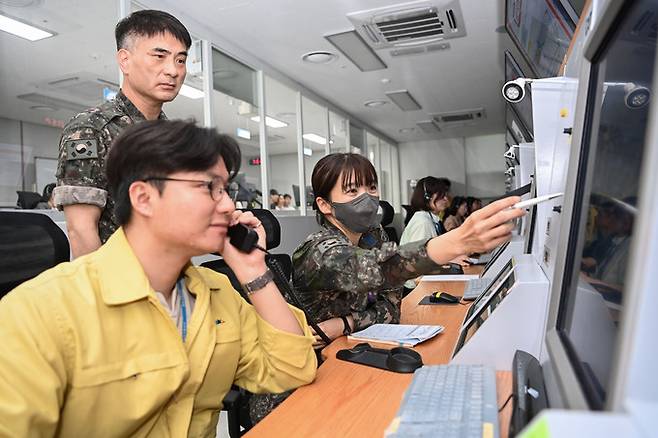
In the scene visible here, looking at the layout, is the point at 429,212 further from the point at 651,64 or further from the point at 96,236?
the point at 651,64

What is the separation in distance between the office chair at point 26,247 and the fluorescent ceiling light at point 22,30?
2404 mm

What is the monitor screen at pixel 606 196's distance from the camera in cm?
47

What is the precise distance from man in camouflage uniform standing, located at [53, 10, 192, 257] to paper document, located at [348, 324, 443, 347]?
868 mm

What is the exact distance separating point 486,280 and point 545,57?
1.40 metres

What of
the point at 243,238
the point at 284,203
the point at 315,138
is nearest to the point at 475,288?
the point at 243,238

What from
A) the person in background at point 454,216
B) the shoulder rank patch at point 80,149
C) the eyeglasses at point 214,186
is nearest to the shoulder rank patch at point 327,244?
the eyeglasses at point 214,186

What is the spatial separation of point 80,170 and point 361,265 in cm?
92

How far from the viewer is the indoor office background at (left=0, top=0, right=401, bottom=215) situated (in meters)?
3.07

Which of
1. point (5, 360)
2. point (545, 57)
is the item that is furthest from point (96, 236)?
point (545, 57)

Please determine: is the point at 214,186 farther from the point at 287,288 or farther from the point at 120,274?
the point at 287,288

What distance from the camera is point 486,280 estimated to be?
7.37ft

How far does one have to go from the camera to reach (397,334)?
4.67ft

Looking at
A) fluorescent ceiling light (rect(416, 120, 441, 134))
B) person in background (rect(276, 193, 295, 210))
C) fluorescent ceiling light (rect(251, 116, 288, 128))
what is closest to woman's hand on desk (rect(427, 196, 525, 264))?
fluorescent ceiling light (rect(251, 116, 288, 128))

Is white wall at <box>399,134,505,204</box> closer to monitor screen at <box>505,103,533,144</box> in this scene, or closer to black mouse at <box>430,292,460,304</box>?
monitor screen at <box>505,103,533,144</box>
